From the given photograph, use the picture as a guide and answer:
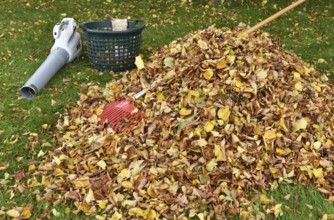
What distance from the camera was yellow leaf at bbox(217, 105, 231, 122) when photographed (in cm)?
296

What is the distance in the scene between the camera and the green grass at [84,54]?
3.07 meters

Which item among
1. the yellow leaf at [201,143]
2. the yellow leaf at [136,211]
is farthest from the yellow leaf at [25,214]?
the yellow leaf at [201,143]

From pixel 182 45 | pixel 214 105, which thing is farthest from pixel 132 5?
pixel 214 105

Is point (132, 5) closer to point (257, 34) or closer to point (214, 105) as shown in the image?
point (257, 34)

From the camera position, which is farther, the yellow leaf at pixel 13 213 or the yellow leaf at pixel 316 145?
the yellow leaf at pixel 316 145

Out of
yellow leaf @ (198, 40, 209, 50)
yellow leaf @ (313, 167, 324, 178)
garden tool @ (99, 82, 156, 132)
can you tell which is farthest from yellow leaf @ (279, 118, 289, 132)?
garden tool @ (99, 82, 156, 132)

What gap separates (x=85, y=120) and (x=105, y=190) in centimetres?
92

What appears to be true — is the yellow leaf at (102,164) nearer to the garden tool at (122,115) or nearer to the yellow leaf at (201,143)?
the garden tool at (122,115)

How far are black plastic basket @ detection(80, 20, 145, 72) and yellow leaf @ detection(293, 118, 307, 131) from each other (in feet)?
6.53

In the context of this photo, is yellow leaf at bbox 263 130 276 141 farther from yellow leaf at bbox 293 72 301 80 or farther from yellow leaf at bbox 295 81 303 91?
yellow leaf at bbox 293 72 301 80

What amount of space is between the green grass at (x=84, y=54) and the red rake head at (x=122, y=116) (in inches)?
19.9

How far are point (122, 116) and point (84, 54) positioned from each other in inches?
75.7

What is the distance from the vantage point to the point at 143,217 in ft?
8.26

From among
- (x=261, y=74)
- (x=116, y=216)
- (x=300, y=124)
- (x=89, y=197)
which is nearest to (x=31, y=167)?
(x=89, y=197)
